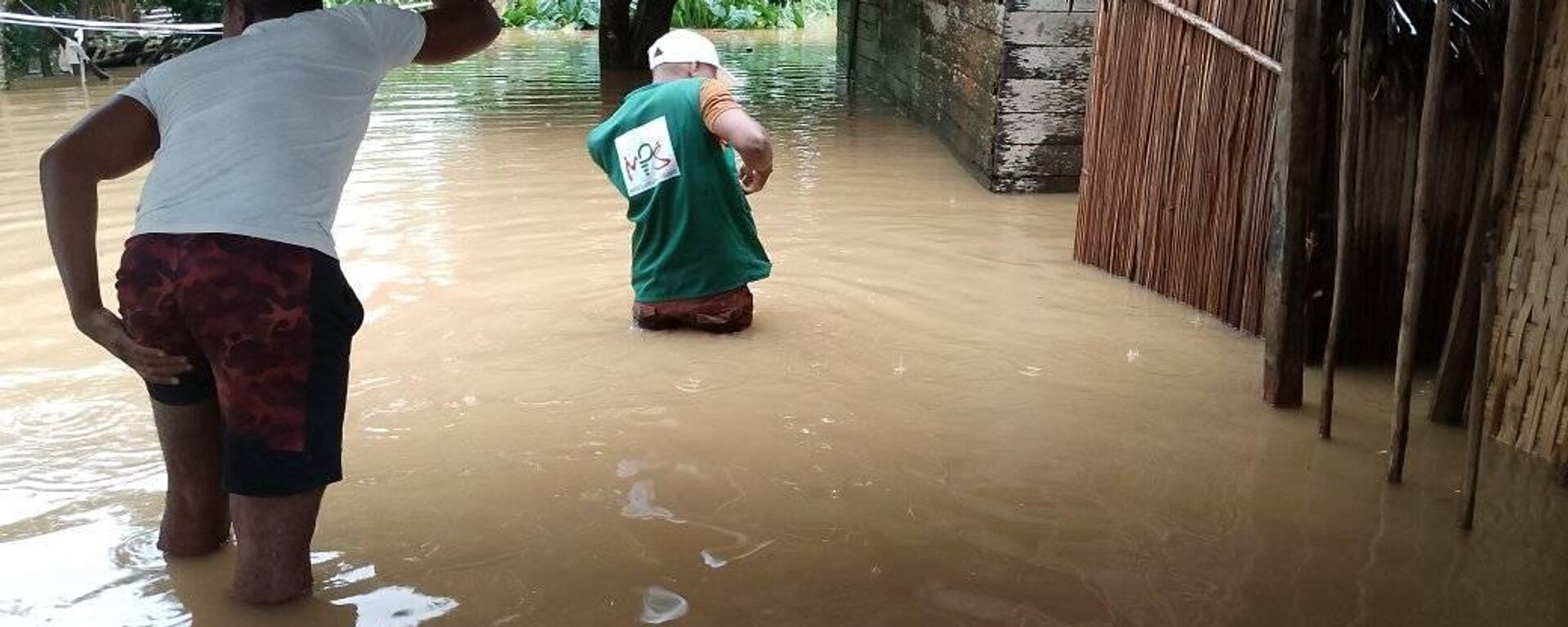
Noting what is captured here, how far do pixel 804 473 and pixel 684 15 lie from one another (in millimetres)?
19589

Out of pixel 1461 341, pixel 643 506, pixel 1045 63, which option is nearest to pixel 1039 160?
pixel 1045 63

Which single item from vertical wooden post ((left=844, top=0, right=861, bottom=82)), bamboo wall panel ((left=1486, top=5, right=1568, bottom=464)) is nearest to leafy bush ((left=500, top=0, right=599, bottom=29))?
vertical wooden post ((left=844, top=0, right=861, bottom=82))

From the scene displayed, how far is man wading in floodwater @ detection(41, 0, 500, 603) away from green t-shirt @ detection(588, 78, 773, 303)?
190 cm

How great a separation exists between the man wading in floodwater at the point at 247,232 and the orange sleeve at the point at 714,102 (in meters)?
1.76

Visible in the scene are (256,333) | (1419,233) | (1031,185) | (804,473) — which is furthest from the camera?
(1031,185)

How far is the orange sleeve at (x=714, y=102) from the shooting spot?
4.46m

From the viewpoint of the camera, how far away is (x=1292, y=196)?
4062mm

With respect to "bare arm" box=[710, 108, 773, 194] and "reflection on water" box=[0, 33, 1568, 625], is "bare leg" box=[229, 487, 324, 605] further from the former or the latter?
"bare arm" box=[710, 108, 773, 194]

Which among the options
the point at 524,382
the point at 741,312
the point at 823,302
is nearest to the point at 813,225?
the point at 823,302

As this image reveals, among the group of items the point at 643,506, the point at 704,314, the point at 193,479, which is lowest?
the point at 643,506

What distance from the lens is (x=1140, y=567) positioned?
315 centimetres

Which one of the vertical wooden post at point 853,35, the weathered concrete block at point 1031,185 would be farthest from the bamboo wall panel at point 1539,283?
the vertical wooden post at point 853,35

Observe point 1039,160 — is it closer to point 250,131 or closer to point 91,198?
point 250,131

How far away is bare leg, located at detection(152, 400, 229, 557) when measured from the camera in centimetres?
282
